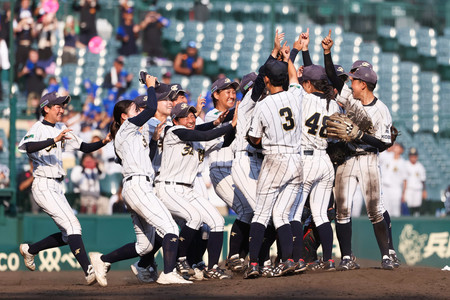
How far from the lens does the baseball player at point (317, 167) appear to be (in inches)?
307

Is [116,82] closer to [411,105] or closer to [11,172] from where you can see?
[11,172]

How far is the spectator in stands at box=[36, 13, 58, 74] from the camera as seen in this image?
13984mm

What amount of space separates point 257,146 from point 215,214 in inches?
32.7

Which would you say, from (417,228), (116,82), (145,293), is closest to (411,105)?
(417,228)

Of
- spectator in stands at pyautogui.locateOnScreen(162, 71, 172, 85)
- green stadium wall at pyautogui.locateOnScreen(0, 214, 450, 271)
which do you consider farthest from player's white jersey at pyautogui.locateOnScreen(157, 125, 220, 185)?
spectator in stands at pyautogui.locateOnScreen(162, 71, 172, 85)

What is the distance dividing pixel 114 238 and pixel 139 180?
5057 millimetres

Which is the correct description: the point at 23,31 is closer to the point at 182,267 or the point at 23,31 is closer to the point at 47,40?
the point at 47,40

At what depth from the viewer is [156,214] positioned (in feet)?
24.4

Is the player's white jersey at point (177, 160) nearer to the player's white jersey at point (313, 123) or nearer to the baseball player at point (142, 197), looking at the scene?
the baseball player at point (142, 197)

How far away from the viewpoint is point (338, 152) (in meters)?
8.01

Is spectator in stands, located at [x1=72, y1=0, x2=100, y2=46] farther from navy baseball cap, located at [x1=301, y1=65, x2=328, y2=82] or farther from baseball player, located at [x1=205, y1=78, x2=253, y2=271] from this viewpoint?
navy baseball cap, located at [x1=301, y1=65, x2=328, y2=82]

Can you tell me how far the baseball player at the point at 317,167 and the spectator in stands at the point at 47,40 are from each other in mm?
6996

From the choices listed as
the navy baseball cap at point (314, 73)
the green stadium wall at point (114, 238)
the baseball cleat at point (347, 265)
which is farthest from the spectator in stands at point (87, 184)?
the baseball cleat at point (347, 265)

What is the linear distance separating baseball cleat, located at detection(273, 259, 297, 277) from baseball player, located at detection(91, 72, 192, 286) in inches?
30.9
